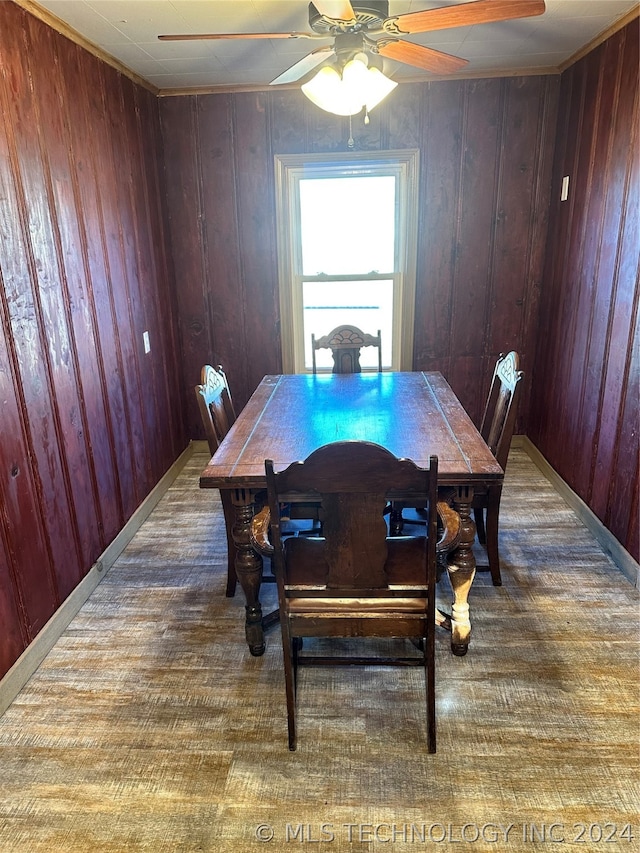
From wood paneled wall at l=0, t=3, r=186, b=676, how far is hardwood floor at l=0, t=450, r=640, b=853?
1.31 feet

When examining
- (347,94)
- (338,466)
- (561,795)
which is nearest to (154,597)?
(338,466)

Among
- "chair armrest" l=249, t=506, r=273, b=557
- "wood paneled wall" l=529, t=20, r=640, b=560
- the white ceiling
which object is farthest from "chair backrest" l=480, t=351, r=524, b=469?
the white ceiling

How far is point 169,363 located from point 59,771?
2.52 m

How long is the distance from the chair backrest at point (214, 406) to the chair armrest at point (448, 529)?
3.01ft

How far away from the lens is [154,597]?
2479 millimetres

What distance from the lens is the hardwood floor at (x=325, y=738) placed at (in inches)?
57.9

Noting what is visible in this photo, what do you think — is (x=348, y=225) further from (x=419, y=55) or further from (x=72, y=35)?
(x=72, y=35)

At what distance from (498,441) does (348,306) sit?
1894 millimetres

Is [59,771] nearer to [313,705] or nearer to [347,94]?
[313,705]

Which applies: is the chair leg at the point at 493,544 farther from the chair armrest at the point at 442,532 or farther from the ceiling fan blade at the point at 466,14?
the ceiling fan blade at the point at 466,14

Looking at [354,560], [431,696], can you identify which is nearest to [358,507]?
[354,560]

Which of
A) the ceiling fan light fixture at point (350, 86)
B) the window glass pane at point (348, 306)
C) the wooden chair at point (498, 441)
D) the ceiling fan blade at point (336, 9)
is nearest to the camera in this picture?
the ceiling fan blade at point (336, 9)

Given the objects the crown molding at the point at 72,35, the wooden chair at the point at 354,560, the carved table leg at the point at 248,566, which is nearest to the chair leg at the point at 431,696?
the wooden chair at the point at 354,560

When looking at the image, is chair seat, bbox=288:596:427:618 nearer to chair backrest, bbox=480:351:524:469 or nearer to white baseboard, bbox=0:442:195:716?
chair backrest, bbox=480:351:524:469
